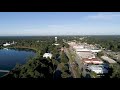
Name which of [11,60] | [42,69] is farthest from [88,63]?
[11,60]

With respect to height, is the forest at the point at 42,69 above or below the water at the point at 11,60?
above

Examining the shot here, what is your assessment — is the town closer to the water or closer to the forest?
the forest

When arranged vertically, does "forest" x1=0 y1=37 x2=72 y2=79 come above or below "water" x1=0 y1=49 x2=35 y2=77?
above

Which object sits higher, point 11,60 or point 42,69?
point 42,69

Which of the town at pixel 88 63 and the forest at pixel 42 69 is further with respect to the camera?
the town at pixel 88 63

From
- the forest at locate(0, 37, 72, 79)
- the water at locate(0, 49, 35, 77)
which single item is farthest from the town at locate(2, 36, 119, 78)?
the water at locate(0, 49, 35, 77)

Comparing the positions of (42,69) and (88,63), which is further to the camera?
(88,63)

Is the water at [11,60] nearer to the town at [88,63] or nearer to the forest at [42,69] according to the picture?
the forest at [42,69]

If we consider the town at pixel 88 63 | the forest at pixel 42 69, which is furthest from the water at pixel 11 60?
the town at pixel 88 63

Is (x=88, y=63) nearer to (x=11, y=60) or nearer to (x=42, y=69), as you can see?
(x=42, y=69)

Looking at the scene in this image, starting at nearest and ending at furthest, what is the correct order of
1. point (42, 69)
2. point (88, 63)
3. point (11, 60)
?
point (42, 69) < point (88, 63) < point (11, 60)
